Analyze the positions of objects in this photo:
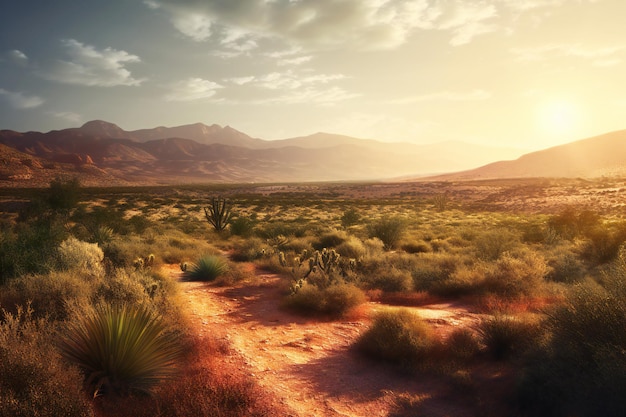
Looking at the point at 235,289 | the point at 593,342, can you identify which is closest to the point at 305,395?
the point at 593,342

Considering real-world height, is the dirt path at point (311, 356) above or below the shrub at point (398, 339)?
below

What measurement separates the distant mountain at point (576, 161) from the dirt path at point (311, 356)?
117 meters

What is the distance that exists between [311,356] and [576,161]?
15011 cm

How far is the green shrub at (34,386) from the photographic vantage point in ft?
10.9

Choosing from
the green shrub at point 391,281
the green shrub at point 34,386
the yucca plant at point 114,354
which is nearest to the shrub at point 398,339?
the yucca plant at point 114,354

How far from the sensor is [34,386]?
138 inches

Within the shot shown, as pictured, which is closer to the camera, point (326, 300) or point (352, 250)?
point (326, 300)

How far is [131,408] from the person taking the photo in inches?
165

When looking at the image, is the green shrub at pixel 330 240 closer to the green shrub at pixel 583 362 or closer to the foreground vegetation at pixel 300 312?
the foreground vegetation at pixel 300 312

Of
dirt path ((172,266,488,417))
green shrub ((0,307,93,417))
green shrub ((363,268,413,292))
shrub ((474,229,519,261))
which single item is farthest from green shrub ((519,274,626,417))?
shrub ((474,229,519,261))

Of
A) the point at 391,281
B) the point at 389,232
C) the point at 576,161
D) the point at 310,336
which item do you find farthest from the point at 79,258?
the point at 576,161

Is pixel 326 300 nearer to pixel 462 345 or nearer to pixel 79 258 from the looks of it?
pixel 462 345

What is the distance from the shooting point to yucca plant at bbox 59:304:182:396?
4555mm

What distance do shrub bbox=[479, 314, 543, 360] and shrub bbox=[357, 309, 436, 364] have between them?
0.95m
